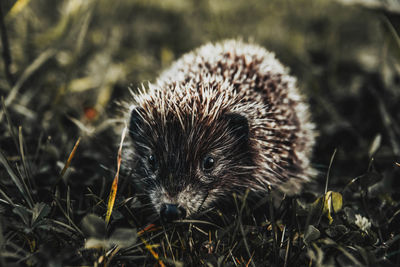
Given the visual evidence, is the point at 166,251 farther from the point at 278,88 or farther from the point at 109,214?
the point at 278,88

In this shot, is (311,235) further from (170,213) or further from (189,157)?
(189,157)

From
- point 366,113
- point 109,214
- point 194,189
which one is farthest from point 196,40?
point 109,214

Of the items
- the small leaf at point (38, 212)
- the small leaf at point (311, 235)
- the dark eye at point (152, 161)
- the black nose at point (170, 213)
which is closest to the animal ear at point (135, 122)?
the dark eye at point (152, 161)

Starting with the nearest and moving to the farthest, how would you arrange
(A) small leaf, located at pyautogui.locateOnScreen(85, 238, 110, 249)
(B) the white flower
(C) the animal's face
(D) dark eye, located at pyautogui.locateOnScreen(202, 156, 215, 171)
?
(A) small leaf, located at pyautogui.locateOnScreen(85, 238, 110, 249), (B) the white flower, (C) the animal's face, (D) dark eye, located at pyautogui.locateOnScreen(202, 156, 215, 171)

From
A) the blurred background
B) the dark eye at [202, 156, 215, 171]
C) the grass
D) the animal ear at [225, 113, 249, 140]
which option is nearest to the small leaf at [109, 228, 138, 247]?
the grass

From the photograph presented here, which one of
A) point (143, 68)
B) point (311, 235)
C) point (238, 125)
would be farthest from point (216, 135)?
point (143, 68)

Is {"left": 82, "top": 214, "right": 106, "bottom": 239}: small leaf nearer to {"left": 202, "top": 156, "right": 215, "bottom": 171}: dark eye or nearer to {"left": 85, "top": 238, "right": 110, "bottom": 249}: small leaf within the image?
{"left": 85, "top": 238, "right": 110, "bottom": 249}: small leaf
